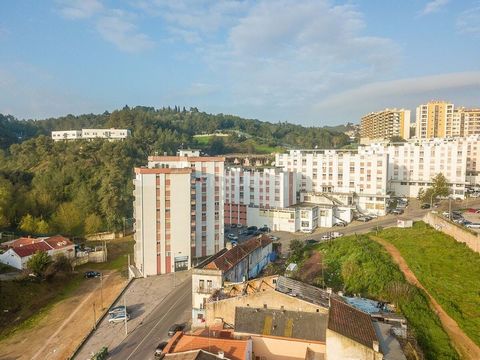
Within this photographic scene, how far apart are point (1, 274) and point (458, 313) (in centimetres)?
3578

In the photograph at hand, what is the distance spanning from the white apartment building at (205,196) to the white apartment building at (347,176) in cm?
2169

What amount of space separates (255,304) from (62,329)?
587 inches

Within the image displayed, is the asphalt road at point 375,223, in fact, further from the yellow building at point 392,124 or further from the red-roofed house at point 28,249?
the yellow building at point 392,124

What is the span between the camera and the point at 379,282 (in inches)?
1068

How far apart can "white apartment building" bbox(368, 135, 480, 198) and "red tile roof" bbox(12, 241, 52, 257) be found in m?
48.4

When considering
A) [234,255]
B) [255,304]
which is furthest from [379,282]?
[234,255]

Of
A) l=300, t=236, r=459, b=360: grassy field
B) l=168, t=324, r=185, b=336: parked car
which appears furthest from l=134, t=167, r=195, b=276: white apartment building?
l=300, t=236, r=459, b=360: grassy field

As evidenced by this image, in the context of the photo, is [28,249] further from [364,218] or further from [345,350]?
[364,218]

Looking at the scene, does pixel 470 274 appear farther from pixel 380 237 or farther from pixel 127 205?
pixel 127 205

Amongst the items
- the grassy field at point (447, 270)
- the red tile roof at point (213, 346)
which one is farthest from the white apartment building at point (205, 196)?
the red tile roof at point (213, 346)

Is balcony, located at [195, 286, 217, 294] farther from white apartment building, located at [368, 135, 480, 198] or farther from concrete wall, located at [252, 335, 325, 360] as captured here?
white apartment building, located at [368, 135, 480, 198]

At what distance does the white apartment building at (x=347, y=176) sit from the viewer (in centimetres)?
5353

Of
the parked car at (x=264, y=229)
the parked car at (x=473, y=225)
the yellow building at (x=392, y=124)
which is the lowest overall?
the parked car at (x=264, y=229)

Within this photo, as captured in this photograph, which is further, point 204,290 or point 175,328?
point 204,290
